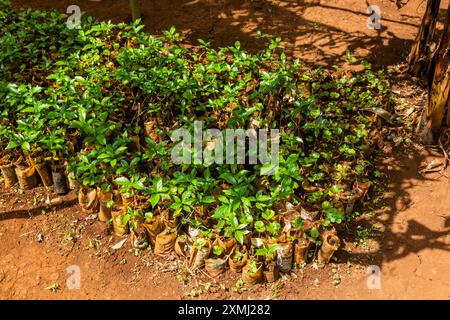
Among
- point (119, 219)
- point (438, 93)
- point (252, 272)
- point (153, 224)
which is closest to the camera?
point (252, 272)

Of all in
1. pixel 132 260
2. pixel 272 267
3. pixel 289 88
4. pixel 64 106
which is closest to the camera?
pixel 272 267

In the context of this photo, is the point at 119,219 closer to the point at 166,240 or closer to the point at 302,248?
the point at 166,240

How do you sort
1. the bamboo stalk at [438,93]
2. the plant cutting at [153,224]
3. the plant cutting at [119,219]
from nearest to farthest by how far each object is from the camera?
the plant cutting at [153,224], the plant cutting at [119,219], the bamboo stalk at [438,93]

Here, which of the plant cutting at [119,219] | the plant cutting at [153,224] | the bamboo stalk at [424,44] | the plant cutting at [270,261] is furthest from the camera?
the bamboo stalk at [424,44]

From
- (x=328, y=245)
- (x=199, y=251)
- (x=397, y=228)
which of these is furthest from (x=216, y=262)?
(x=397, y=228)

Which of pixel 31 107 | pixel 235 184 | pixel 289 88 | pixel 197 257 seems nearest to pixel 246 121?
pixel 289 88

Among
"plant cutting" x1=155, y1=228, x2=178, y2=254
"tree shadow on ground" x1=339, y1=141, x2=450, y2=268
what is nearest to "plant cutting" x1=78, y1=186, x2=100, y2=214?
"plant cutting" x1=155, y1=228, x2=178, y2=254

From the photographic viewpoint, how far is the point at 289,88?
465 cm

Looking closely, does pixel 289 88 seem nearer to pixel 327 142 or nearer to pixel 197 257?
pixel 327 142

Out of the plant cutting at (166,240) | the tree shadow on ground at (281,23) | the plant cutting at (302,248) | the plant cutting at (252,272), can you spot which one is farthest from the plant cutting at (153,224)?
the tree shadow on ground at (281,23)

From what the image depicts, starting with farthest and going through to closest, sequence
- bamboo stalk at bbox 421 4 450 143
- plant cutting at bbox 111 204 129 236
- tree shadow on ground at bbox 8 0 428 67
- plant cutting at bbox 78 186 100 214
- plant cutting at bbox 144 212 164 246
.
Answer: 1. tree shadow on ground at bbox 8 0 428 67
2. bamboo stalk at bbox 421 4 450 143
3. plant cutting at bbox 78 186 100 214
4. plant cutting at bbox 111 204 129 236
5. plant cutting at bbox 144 212 164 246

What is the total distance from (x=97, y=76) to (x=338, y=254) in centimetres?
298

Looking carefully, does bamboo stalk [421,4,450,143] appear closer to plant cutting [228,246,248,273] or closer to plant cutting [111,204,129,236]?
plant cutting [228,246,248,273]

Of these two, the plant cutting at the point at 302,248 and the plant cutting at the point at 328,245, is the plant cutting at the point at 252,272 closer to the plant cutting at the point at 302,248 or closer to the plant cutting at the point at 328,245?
the plant cutting at the point at 302,248
